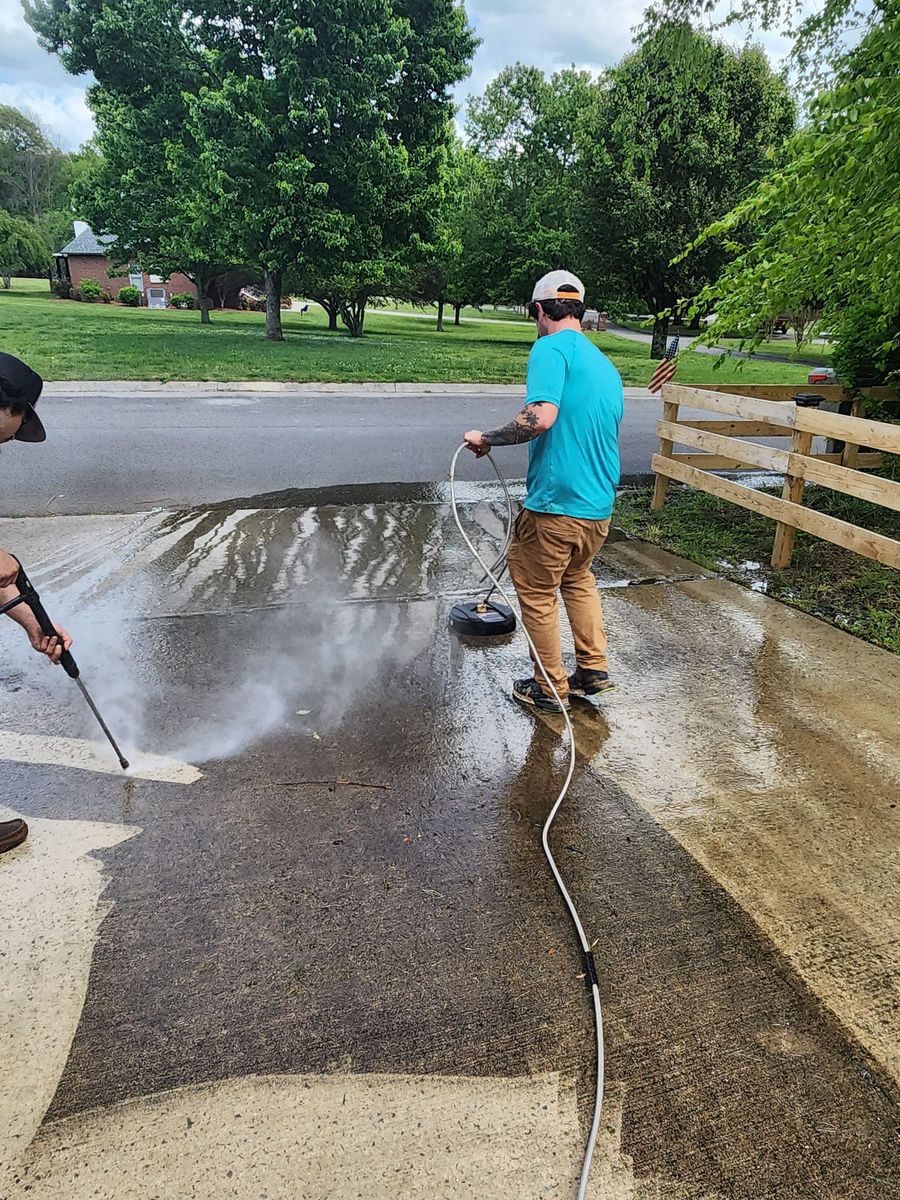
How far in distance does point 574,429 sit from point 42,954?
271 centimetres

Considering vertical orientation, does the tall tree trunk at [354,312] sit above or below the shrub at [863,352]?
above

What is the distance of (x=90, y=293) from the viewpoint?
145 ft

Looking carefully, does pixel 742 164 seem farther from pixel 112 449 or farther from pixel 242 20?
pixel 112 449

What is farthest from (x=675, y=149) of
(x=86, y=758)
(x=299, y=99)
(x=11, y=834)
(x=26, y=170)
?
(x=26, y=170)

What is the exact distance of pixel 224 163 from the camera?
18.9 meters

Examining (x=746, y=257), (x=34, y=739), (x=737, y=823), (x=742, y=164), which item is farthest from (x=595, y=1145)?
(x=742, y=164)

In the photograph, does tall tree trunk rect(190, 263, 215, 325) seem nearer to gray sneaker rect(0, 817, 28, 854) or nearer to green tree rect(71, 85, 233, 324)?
green tree rect(71, 85, 233, 324)

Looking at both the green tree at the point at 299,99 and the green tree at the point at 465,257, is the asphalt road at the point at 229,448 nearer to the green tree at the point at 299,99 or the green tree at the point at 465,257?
the green tree at the point at 299,99

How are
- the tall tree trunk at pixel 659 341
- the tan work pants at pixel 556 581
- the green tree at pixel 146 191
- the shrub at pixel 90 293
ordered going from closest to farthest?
A: the tan work pants at pixel 556 581
the green tree at pixel 146 191
the tall tree trunk at pixel 659 341
the shrub at pixel 90 293

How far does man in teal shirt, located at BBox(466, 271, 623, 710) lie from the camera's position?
3.32 m

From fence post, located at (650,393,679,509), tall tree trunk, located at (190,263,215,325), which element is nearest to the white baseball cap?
fence post, located at (650,393,679,509)

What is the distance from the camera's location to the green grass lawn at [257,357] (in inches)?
589

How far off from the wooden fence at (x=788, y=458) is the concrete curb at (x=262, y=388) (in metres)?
8.29

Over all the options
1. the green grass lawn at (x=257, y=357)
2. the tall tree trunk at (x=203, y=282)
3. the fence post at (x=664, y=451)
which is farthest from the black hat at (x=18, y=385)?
the tall tree trunk at (x=203, y=282)
